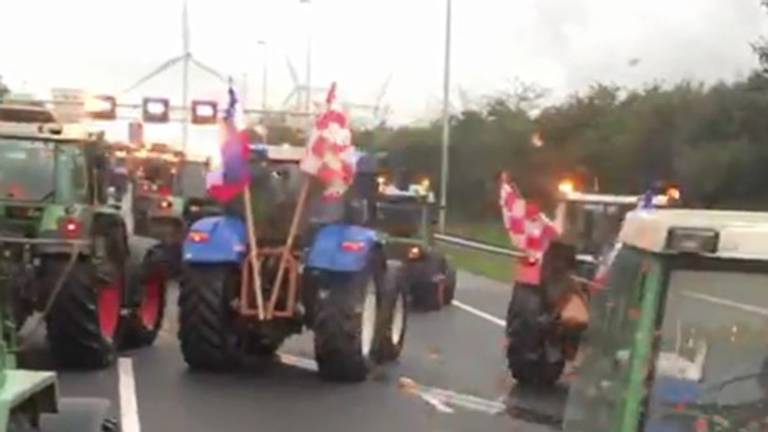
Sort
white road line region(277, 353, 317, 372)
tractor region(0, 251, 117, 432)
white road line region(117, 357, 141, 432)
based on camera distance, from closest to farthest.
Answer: tractor region(0, 251, 117, 432)
white road line region(117, 357, 141, 432)
white road line region(277, 353, 317, 372)

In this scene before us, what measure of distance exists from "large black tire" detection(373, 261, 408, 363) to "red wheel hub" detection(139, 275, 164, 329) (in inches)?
106

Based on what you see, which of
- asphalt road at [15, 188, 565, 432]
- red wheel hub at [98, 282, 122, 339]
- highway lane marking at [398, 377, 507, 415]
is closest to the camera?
asphalt road at [15, 188, 565, 432]

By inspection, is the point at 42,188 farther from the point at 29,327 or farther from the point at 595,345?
the point at 595,345

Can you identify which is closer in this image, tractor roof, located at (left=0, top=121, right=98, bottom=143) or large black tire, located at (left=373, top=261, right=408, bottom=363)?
tractor roof, located at (left=0, top=121, right=98, bottom=143)

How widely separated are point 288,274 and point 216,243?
737mm

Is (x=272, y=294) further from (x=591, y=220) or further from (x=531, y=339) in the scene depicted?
(x=591, y=220)

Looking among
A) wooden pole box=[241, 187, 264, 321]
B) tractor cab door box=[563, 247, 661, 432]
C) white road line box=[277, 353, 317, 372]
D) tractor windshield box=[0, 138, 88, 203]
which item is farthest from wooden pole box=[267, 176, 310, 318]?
tractor cab door box=[563, 247, 661, 432]

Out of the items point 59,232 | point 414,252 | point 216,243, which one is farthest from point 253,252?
point 414,252

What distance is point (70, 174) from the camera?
16.5m

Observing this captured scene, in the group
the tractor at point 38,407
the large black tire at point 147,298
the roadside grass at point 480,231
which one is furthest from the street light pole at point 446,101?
the tractor at point 38,407

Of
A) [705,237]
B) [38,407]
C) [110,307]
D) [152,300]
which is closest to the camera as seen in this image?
[705,237]

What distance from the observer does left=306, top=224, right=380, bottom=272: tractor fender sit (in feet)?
54.4

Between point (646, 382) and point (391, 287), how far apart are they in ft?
41.6

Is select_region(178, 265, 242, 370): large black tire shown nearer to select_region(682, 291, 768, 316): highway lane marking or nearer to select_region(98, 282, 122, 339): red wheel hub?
select_region(98, 282, 122, 339): red wheel hub
